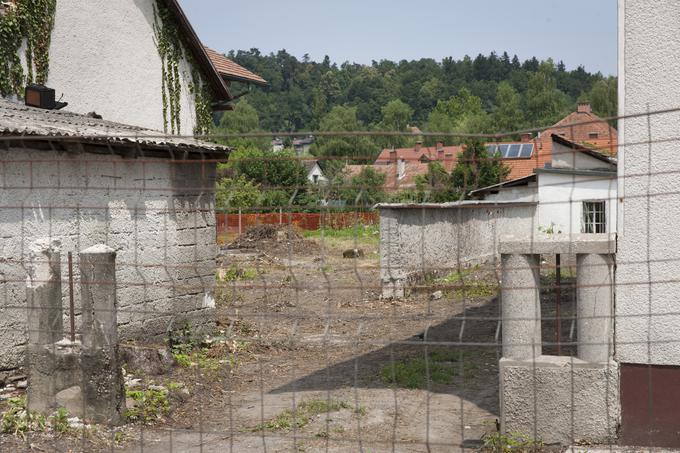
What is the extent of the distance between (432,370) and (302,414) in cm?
261

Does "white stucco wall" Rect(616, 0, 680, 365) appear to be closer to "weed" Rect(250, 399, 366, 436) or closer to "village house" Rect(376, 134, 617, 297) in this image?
"weed" Rect(250, 399, 366, 436)

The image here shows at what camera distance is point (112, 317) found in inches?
276

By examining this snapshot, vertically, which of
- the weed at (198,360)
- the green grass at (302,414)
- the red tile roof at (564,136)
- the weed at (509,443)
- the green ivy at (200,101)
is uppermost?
the green ivy at (200,101)

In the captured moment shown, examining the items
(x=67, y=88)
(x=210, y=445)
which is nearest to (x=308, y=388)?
(x=210, y=445)

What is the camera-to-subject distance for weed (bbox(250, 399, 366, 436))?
7121 mm

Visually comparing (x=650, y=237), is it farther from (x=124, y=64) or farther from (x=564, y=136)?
(x=564, y=136)

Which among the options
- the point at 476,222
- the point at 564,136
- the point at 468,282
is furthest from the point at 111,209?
the point at 564,136

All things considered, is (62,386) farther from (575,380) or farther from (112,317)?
(575,380)

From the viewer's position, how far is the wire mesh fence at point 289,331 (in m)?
5.74

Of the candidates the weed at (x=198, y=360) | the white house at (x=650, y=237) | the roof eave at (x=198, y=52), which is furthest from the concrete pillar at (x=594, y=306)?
the roof eave at (x=198, y=52)

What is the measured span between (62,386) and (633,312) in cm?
480

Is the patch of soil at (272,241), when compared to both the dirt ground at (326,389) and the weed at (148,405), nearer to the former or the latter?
the dirt ground at (326,389)

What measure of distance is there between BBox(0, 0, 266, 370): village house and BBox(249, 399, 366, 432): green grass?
1244 millimetres

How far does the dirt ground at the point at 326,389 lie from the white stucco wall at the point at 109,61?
5277mm
